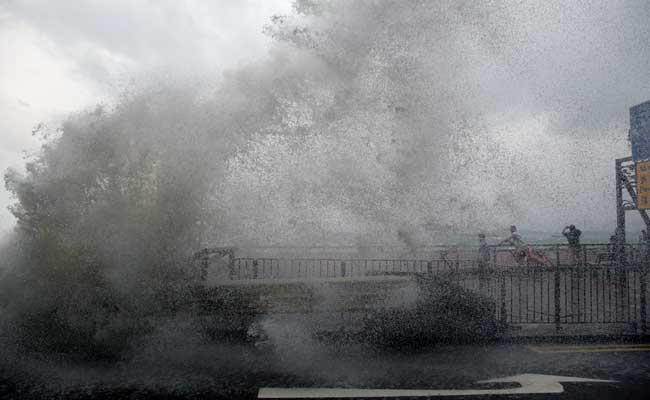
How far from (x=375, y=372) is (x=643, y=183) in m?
9.15

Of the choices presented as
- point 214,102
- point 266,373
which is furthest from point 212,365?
point 214,102

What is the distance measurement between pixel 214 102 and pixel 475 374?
234 inches

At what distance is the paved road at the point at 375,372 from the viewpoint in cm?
439

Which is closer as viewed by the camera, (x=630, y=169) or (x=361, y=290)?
(x=361, y=290)

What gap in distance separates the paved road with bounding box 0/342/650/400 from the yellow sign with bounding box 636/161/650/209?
5633 millimetres

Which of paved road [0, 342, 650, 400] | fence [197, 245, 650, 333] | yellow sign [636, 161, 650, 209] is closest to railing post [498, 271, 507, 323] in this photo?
fence [197, 245, 650, 333]

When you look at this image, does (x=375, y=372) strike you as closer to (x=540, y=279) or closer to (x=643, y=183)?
(x=540, y=279)

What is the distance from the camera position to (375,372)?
4.95m

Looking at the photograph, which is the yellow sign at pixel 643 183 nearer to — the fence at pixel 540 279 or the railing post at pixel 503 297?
the fence at pixel 540 279

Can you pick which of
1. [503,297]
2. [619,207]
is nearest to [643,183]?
[619,207]

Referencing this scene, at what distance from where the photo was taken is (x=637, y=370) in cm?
507

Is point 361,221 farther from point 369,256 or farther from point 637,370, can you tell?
point 637,370

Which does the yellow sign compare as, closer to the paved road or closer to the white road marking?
the paved road

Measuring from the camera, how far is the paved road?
4387 millimetres
